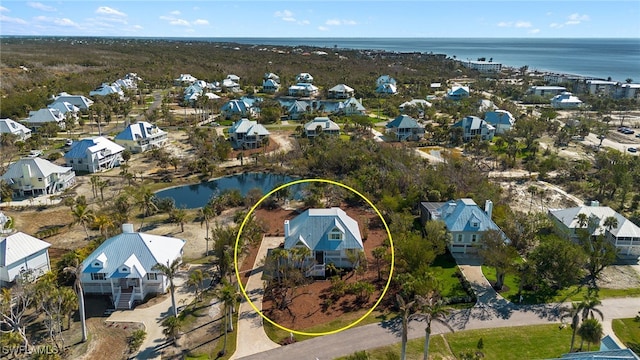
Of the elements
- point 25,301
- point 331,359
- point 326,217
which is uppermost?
point 326,217

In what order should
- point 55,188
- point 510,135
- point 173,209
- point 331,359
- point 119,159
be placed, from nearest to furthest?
point 331,359
point 173,209
point 55,188
point 119,159
point 510,135

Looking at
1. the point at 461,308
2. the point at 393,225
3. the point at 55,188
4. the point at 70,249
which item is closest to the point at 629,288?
the point at 461,308

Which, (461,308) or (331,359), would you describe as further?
(461,308)

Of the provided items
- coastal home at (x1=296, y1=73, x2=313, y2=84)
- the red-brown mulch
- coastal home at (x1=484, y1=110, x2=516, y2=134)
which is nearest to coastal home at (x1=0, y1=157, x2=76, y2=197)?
the red-brown mulch

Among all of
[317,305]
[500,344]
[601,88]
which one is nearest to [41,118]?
[317,305]

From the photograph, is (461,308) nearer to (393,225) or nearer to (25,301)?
(393,225)

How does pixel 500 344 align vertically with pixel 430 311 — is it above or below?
below

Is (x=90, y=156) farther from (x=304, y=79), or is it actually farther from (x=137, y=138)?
(x=304, y=79)

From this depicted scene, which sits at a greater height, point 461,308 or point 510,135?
point 510,135
